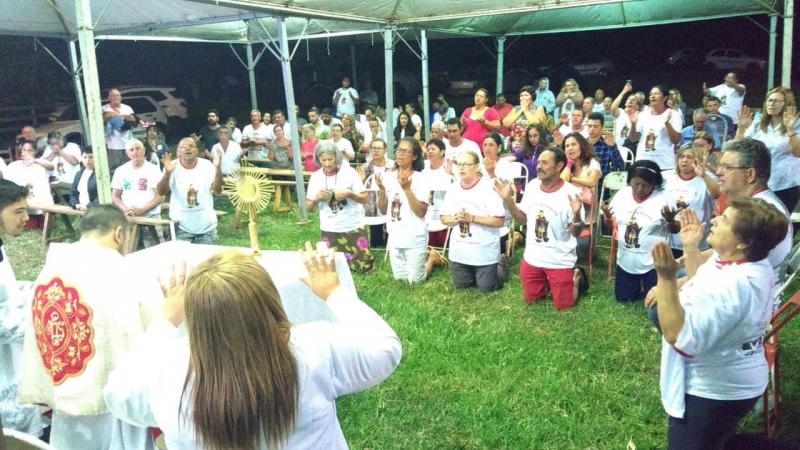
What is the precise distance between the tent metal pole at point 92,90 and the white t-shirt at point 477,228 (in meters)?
3.18

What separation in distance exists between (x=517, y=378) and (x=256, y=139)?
8.23 m

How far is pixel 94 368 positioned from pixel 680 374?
2339 mm

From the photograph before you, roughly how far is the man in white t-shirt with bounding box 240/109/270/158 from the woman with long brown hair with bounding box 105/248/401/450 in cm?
976

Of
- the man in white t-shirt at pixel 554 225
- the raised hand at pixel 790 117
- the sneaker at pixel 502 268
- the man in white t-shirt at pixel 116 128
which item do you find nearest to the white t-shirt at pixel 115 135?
the man in white t-shirt at pixel 116 128

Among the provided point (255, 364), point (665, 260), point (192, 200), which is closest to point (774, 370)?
point (665, 260)

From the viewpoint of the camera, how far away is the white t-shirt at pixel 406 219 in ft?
20.0

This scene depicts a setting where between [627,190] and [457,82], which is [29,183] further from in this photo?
[457,82]

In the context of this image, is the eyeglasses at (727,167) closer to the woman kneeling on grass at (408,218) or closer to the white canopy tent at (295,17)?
the woman kneeling on grass at (408,218)

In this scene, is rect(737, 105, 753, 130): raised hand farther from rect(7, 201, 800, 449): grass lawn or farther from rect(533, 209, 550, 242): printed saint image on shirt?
rect(533, 209, 550, 242): printed saint image on shirt

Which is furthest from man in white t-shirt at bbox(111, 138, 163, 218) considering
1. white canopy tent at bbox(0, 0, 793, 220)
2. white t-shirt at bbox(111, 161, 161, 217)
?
white canopy tent at bbox(0, 0, 793, 220)

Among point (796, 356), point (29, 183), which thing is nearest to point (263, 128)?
point (29, 183)

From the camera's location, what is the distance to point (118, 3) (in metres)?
9.40

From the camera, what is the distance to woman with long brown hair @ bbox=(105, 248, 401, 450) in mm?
1440

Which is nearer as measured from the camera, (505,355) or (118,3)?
(505,355)
